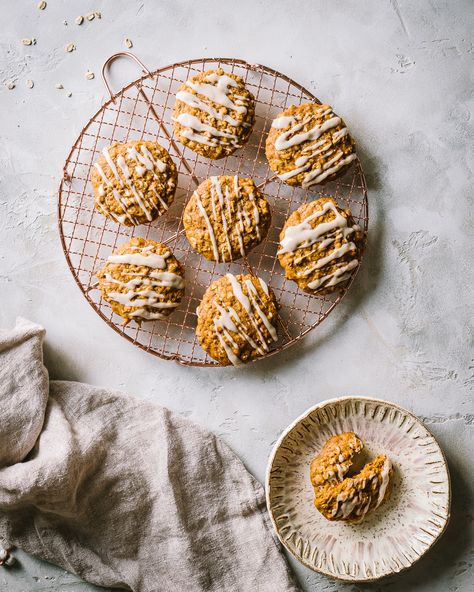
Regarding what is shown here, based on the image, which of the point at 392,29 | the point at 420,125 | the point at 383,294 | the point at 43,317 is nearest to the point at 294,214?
the point at 383,294

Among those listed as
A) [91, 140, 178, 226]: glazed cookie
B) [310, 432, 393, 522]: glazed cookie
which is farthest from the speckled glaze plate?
[91, 140, 178, 226]: glazed cookie

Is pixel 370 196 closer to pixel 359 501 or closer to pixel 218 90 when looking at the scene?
pixel 218 90

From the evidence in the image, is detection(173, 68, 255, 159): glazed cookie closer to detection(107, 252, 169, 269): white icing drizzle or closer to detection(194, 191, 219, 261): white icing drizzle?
detection(194, 191, 219, 261): white icing drizzle

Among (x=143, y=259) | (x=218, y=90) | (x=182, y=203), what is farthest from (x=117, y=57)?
(x=143, y=259)

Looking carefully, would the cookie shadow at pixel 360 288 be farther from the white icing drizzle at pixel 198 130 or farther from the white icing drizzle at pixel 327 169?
the white icing drizzle at pixel 198 130

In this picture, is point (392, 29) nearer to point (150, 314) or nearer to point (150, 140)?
point (150, 140)

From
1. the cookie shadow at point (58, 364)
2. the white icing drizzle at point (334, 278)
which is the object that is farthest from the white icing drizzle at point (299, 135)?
the cookie shadow at point (58, 364)
